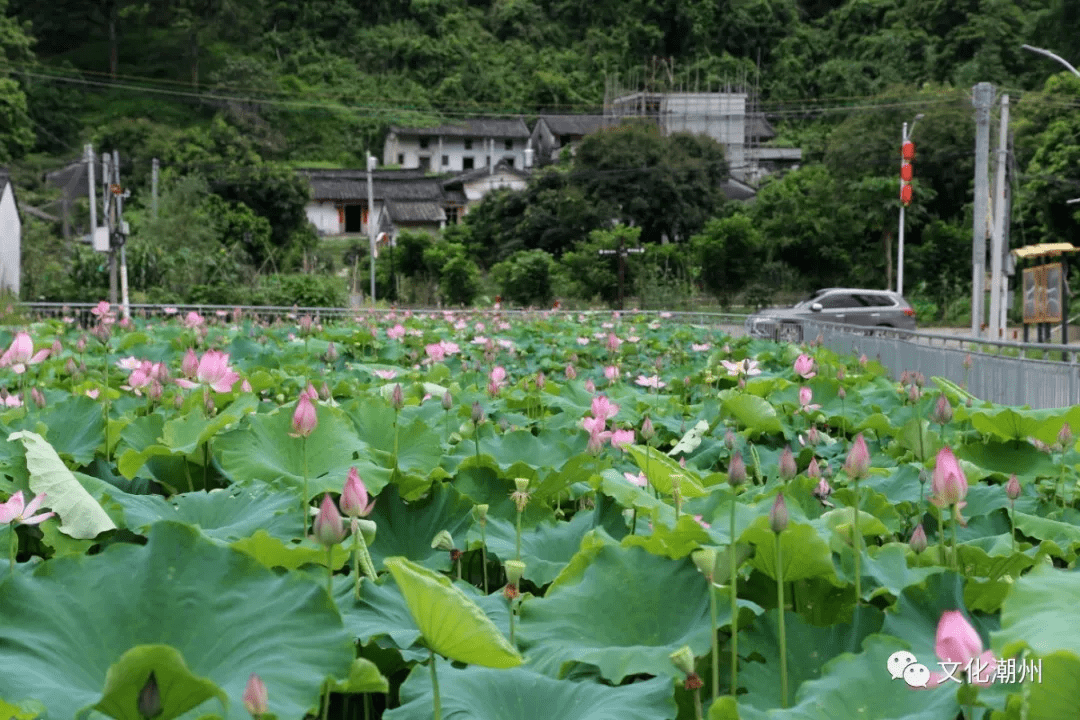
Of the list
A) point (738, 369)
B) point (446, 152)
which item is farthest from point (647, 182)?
point (738, 369)

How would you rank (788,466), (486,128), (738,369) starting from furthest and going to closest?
(486,128) → (738,369) → (788,466)

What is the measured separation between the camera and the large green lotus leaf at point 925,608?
45.8 inches

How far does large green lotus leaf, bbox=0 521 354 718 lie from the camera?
3.07 ft

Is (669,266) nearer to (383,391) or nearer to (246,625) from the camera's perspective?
(383,391)

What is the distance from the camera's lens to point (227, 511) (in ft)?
5.19

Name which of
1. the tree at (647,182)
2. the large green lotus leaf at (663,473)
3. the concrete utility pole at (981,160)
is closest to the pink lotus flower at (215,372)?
the large green lotus leaf at (663,473)

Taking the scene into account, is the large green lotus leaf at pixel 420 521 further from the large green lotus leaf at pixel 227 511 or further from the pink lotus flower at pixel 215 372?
the pink lotus flower at pixel 215 372

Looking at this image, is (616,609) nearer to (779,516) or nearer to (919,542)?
(779,516)

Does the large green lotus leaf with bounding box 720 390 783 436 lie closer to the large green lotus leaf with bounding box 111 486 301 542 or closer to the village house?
the large green lotus leaf with bounding box 111 486 301 542

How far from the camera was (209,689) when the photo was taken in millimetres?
806

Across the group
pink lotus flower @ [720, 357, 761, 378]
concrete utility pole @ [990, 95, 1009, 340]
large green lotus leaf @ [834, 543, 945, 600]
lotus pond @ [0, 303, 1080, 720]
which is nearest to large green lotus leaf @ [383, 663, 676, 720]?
lotus pond @ [0, 303, 1080, 720]

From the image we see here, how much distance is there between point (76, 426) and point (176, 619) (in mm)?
1355

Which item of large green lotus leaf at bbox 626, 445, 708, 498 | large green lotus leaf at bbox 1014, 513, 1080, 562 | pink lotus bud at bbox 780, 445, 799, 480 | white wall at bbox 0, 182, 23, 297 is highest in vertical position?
white wall at bbox 0, 182, 23, 297
